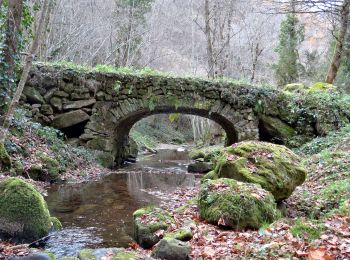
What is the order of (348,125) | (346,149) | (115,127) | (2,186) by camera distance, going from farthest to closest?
(115,127) → (348,125) → (346,149) → (2,186)

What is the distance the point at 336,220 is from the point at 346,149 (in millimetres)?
5566

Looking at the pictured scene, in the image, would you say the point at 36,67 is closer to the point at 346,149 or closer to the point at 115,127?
the point at 115,127

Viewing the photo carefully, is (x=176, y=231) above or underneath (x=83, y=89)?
underneath

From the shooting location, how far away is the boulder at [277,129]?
13.0 meters

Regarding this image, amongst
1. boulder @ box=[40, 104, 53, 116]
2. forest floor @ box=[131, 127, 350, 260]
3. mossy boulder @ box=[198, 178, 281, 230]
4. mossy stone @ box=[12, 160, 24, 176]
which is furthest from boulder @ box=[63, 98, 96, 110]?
mossy boulder @ box=[198, 178, 281, 230]

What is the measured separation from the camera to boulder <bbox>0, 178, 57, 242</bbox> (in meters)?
4.79

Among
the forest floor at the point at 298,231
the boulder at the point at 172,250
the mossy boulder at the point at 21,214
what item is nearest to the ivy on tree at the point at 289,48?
the forest floor at the point at 298,231

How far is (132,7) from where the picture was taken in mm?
21578

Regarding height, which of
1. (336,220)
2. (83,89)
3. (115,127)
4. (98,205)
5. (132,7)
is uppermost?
(132,7)

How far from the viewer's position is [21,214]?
488 cm

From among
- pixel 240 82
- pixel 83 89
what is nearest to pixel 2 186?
pixel 83 89

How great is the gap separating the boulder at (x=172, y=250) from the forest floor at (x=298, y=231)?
10cm

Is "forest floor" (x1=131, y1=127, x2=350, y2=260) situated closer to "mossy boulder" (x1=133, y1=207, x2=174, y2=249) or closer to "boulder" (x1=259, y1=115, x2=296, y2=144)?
"mossy boulder" (x1=133, y1=207, x2=174, y2=249)

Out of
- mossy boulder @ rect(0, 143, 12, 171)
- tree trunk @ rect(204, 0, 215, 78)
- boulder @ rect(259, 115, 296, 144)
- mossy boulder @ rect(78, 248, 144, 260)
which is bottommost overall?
mossy boulder @ rect(78, 248, 144, 260)
